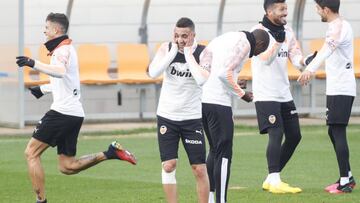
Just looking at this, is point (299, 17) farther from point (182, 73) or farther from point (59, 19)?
point (182, 73)

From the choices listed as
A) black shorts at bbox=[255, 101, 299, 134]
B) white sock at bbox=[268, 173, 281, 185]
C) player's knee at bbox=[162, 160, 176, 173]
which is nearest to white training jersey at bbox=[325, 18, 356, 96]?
black shorts at bbox=[255, 101, 299, 134]

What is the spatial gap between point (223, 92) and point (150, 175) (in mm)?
3561

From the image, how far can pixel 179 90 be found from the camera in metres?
11.4

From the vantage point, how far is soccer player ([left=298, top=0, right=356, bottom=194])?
13.4m

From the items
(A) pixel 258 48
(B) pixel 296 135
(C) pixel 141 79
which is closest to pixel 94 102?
(C) pixel 141 79

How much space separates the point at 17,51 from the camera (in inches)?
854

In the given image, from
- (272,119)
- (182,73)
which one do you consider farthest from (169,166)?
(272,119)

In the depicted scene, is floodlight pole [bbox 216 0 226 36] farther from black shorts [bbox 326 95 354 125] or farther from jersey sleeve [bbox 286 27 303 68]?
black shorts [bbox 326 95 354 125]

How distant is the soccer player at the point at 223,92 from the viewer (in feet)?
38.4

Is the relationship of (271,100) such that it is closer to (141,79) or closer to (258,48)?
(258,48)

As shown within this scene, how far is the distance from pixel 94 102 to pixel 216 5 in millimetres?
3363

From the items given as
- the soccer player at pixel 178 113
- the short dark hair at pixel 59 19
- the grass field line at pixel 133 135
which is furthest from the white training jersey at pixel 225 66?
the grass field line at pixel 133 135

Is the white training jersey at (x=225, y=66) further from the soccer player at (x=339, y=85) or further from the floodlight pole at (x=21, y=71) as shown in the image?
the floodlight pole at (x=21, y=71)

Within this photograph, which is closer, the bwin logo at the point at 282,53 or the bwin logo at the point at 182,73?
the bwin logo at the point at 182,73
